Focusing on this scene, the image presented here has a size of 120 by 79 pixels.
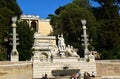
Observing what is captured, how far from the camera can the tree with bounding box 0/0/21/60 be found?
4714 cm

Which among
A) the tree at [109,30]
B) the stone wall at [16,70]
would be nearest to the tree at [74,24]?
the tree at [109,30]

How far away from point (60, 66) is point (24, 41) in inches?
353

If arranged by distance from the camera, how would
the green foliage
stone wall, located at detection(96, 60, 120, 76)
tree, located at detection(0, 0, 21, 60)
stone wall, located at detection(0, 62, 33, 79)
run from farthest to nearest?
1. tree, located at detection(0, 0, 21, 60)
2. the green foliage
3. stone wall, located at detection(96, 60, 120, 76)
4. stone wall, located at detection(0, 62, 33, 79)

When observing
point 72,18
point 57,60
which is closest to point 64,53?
point 57,60

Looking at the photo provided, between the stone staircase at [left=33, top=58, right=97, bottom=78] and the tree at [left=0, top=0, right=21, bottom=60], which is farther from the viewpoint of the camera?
the tree at [left=0, top=0, right=21, bottom=60]

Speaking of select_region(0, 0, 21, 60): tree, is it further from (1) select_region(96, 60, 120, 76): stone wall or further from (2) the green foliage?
(1) select_region(96, 60, 120, 76): stone wall

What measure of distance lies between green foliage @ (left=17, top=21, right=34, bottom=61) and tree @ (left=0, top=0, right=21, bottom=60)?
4.88ft

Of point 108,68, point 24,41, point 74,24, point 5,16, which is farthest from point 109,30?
point 5,16

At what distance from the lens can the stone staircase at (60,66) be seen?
39.4m

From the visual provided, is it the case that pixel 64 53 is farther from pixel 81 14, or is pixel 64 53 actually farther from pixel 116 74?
pixel 81 14

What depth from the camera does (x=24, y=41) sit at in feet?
157

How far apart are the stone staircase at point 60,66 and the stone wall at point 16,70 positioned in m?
0.59

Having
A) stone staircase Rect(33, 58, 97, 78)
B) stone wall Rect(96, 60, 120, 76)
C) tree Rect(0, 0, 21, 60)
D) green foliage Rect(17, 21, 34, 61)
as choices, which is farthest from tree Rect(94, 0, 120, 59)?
tree Rect(0, 0, 21, 60)

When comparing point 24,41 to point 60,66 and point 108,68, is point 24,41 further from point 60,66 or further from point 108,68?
point 108,68
